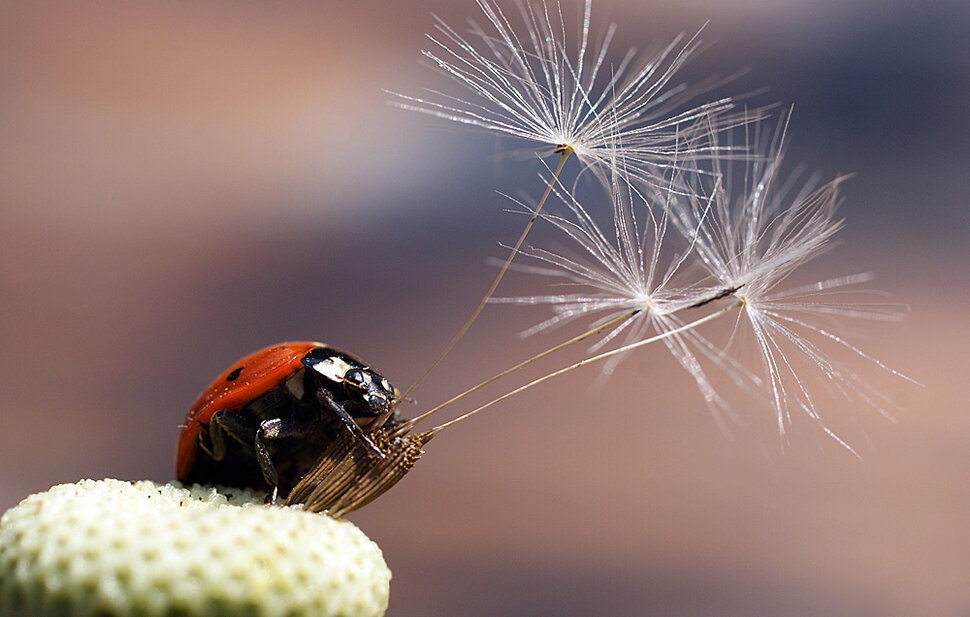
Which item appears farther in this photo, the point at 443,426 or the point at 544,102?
the point at 544,102

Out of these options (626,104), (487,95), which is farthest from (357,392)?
(626,104)

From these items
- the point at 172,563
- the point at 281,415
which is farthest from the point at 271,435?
the point at 172,563

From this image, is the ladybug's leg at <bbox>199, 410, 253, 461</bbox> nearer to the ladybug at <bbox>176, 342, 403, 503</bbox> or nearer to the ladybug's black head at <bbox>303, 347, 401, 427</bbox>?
the ladybug at <bbox>176, 342, 403, 503</bbox>

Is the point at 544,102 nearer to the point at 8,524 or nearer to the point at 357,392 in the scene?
the point at 357,392

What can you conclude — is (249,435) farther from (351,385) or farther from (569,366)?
(569,366)

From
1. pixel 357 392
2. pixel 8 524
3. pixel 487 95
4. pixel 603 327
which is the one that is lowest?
pixel 8 524

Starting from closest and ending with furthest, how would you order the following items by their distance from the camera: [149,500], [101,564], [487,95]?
[101,564]
[149,500]
[487,95]
